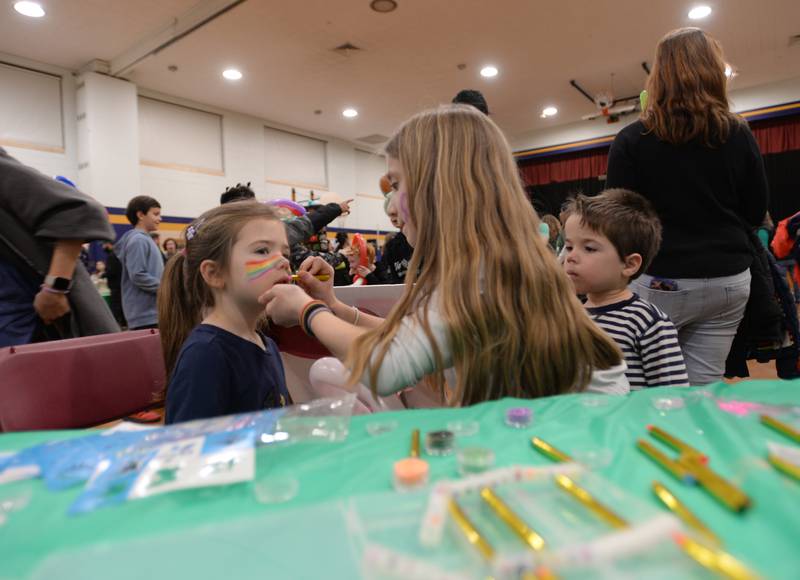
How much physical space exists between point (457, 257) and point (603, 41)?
6644mm

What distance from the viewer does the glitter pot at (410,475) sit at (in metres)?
0.55

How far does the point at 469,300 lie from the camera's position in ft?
3.20

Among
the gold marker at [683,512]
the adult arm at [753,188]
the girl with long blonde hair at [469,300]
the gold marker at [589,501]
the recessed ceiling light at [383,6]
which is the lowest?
the gold marker at [683,512]

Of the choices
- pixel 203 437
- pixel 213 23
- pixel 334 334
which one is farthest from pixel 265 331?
pixel 213 23

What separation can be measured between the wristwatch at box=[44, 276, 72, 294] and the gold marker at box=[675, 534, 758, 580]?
165cm

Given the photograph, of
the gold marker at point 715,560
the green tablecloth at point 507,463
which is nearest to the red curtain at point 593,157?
the green tablecloth at point 507,463

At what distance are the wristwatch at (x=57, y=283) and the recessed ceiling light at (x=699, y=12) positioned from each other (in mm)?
6685

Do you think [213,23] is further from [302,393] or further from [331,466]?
[331,466]

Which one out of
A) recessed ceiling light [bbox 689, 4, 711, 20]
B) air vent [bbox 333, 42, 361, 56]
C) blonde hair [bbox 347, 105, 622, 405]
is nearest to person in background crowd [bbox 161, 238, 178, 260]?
air vent [bbox 333, 42, 361, 56]

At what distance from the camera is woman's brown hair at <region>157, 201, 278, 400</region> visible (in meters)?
1.37

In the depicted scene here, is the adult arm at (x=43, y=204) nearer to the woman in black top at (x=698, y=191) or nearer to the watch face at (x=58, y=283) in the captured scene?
the watch face at (x=58, y=283)

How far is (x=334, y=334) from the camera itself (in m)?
1.01

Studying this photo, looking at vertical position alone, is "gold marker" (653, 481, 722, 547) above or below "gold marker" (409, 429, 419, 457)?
below

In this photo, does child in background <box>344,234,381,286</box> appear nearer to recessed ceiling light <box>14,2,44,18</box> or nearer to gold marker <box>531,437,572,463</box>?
gold marker <box>531,437,572,463</box>
